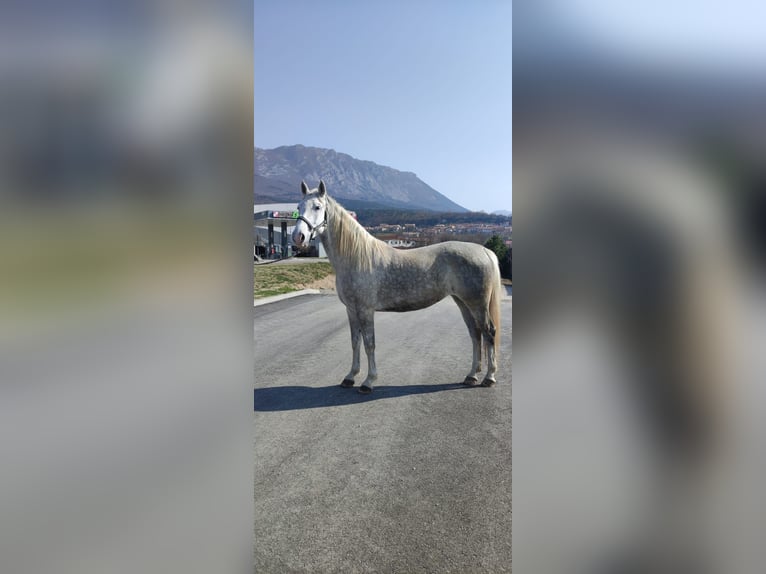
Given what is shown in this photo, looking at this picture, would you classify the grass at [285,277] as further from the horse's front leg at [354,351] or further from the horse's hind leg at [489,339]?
the horse's hind leg at [489,339]

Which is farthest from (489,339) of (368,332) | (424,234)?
(424,234)

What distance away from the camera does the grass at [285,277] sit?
12727 mm

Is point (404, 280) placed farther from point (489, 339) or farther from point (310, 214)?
point (310, 214)

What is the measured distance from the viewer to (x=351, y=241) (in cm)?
406

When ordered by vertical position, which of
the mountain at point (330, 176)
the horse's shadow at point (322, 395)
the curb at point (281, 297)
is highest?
the mountain at point (330, 176)

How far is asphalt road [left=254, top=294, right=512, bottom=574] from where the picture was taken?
1667 mm

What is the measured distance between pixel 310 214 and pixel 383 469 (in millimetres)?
2203

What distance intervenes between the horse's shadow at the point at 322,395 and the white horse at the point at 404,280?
14 cm

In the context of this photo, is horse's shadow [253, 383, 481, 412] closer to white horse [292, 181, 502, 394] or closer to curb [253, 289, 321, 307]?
white horse [292, 181, 502, 394]
